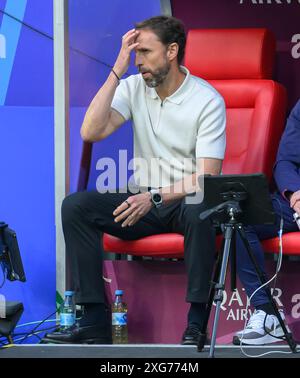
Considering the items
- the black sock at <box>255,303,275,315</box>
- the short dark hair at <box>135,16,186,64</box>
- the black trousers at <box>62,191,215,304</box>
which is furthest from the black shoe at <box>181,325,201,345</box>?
the short dark hair at <box>135,16,186,64</box>

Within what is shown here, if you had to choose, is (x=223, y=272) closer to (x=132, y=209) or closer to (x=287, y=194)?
(x=132, y=209)

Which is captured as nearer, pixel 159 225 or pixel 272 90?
pixel 159 225

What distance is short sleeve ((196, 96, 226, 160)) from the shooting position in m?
4.75

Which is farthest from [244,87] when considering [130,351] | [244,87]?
[130,351]

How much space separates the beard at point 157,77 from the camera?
15.9 feet

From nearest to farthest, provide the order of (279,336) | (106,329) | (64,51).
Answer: (279,336), (106,329), (64,51)

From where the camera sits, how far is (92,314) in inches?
181

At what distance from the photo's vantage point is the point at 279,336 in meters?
4.39

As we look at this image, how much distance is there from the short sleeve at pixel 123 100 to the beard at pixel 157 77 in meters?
0.14

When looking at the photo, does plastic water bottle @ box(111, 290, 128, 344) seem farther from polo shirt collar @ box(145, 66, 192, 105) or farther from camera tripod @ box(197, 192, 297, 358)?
polo shirt collar @ box(145, 66, 192, 105)

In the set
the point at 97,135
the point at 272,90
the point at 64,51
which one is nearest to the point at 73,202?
the point at 97,135

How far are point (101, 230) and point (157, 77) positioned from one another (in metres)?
0.78
